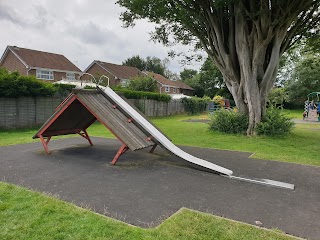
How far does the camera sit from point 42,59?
34812mm

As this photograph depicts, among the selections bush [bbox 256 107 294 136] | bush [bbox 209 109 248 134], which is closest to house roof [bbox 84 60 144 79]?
bush [bbox 209 109 248 134]

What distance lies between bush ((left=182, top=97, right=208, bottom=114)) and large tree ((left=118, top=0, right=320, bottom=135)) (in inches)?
696

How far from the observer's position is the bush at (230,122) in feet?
43.5

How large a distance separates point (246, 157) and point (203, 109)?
2739cm

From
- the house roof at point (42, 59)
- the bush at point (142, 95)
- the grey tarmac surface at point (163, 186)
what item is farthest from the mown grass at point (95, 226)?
the house roof at point (42, 59)

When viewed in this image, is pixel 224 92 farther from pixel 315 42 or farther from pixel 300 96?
pixel 315 42

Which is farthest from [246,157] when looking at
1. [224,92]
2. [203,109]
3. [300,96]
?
[224,92]

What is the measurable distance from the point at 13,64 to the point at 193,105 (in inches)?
877

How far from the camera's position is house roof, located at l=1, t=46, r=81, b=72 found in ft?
107

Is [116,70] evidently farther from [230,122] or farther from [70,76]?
[230,122]

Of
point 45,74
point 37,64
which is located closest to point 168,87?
point 45,74

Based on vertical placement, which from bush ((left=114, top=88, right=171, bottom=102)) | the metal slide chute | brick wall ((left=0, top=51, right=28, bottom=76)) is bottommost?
the metal slide chute

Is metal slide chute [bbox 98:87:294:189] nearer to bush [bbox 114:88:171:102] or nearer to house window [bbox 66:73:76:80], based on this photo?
bush [bbox 114:88:171:102]

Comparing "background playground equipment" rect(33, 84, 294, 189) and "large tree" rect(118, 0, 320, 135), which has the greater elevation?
"large tree" rect(118, 0, 320, 135)
